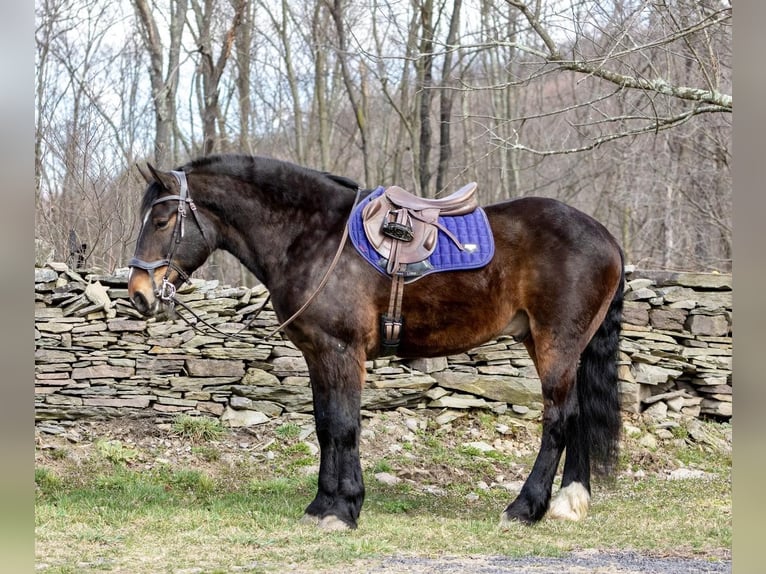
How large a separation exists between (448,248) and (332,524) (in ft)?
6.10

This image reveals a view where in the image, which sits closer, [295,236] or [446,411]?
[295,236]

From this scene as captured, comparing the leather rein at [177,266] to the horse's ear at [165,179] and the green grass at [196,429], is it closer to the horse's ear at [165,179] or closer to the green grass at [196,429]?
the horse's ear at [165,179]

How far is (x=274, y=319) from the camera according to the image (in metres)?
8.22

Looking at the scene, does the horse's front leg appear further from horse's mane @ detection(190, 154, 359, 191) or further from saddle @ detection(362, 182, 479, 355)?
horse's mane @ detection(190, 154, 359, 191)

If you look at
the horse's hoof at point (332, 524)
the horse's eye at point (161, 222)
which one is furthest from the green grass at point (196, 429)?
the horse's eye at point (161, 222)

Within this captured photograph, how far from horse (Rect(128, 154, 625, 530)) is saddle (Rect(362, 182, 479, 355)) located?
0.21ft

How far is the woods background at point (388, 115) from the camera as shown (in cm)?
852

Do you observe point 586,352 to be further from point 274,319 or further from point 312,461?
point 274,319

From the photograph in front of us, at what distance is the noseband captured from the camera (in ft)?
16.5

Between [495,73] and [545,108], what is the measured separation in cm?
476

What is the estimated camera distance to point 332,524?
4965mm

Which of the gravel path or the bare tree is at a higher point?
the bare tree

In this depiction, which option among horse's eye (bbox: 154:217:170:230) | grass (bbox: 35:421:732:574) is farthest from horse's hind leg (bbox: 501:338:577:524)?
horse's eye (bbox: 154:217:170:230)
